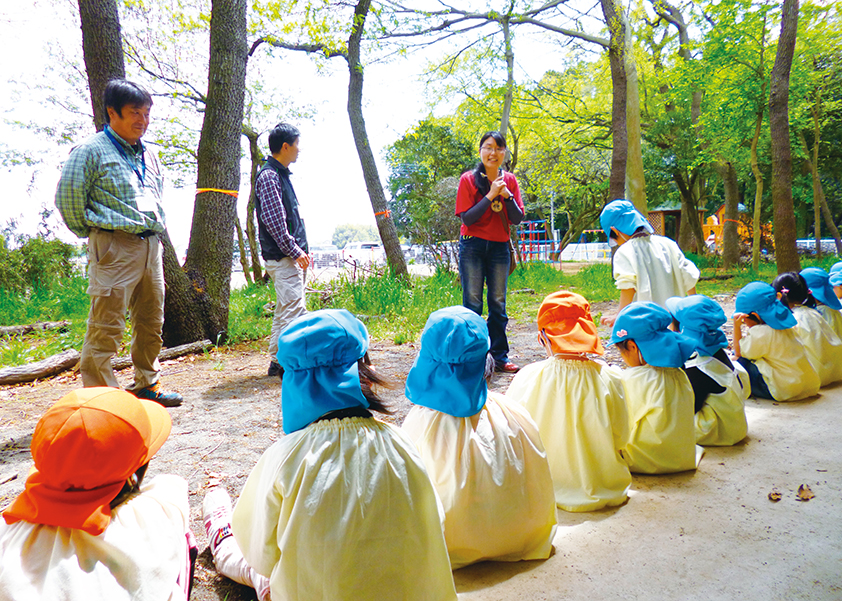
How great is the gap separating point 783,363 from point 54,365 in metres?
5.84

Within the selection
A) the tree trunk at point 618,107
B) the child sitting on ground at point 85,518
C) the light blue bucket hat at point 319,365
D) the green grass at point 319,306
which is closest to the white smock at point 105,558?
the child sitting on ground at point 85,518

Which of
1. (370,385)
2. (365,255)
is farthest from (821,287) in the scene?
(365,255)

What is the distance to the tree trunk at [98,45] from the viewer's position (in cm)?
430

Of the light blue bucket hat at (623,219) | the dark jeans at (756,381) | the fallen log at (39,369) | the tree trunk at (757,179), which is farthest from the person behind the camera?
the tree trunk at (757,179)

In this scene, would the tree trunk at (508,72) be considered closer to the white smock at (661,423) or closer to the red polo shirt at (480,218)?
the red polo shirt at (480,218)

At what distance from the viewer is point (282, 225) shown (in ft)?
12.9

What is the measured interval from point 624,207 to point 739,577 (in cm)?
238

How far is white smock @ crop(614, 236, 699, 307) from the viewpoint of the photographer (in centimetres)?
328

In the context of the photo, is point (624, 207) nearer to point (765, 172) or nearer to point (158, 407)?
point (158, 407)

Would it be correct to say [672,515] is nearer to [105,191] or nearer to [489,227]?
[489,227]

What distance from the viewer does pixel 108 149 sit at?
302 cm

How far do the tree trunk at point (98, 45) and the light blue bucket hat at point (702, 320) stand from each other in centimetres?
468

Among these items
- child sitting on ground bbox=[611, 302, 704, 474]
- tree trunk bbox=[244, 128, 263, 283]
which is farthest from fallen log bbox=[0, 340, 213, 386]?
tree trunk bbox=[244, 128, 263, 283]

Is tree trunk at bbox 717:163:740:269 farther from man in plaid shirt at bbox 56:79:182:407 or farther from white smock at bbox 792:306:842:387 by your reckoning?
man in plaid shirt at bbox 56:79:182:407
